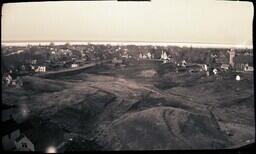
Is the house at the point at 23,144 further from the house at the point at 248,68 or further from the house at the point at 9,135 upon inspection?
the house at the point at 248,68

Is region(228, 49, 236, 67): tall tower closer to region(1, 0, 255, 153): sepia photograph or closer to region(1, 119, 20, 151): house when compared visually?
region(1, 0, 255, 153): sepia photograph

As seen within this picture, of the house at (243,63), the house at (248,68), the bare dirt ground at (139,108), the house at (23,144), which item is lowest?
the house at (23,144)

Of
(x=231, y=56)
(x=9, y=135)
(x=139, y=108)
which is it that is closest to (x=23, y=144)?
(x=9, y=135)

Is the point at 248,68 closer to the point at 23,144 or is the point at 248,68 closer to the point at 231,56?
the point at 231,56

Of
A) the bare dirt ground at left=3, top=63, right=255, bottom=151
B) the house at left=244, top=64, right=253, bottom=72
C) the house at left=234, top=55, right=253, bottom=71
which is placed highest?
the house at left=234, top=55, right=253, bottom=71

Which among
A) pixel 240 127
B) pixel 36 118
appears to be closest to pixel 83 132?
pixel 36 118

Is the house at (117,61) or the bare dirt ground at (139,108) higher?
the house at (117,61)

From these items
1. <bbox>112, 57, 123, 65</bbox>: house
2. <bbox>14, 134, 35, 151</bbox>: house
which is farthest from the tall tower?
<bbox>14, 134, 35, 151</bbox>: house

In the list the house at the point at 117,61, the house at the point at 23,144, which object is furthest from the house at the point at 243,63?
the house at the point at 23,144

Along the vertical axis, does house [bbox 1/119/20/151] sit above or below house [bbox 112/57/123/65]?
below
